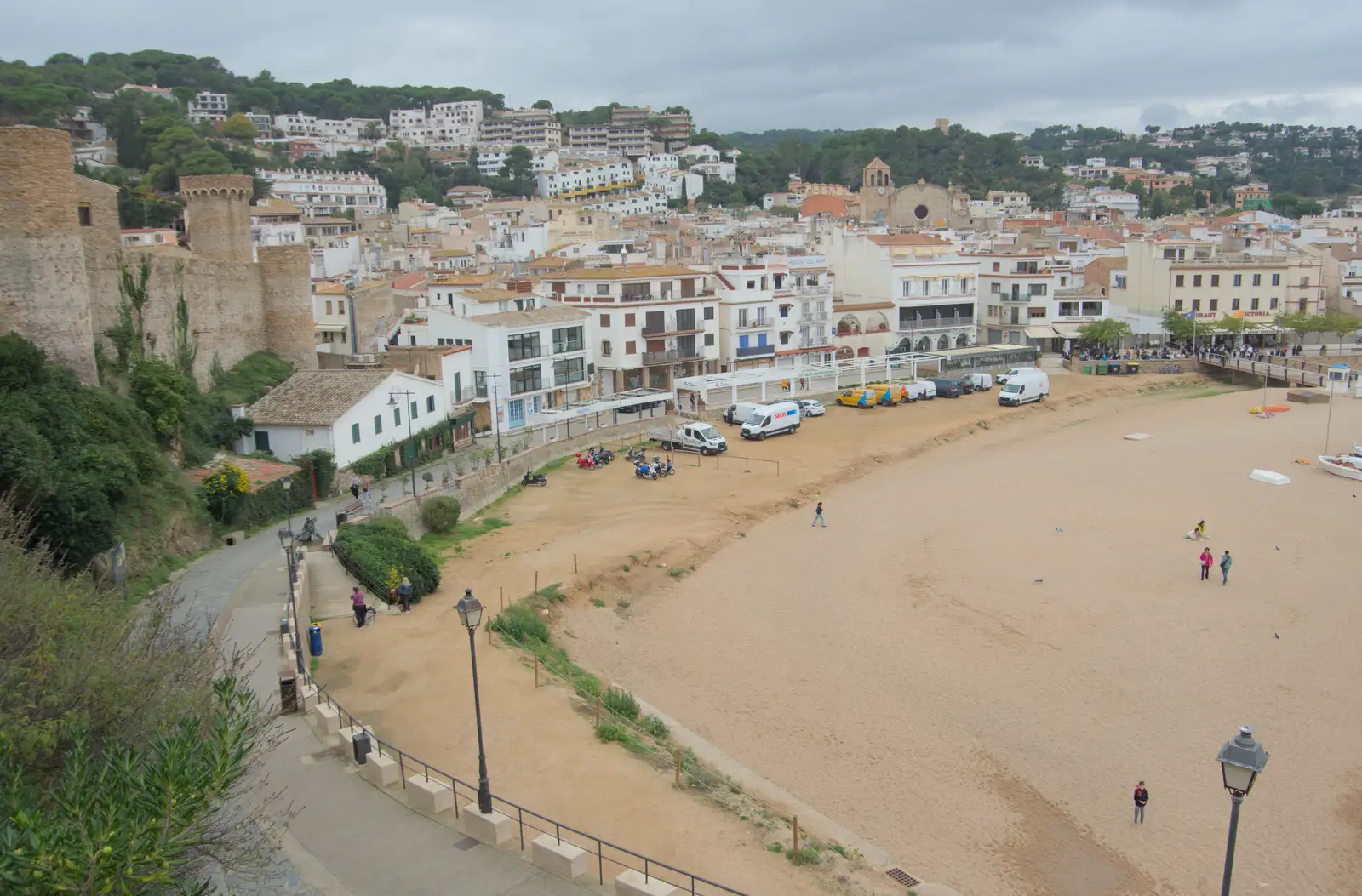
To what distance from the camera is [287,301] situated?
36.5 metres

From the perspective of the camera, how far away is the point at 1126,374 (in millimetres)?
54781

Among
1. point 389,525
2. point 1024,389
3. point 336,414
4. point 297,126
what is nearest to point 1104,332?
point 1024,389

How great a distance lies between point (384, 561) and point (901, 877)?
1338cm

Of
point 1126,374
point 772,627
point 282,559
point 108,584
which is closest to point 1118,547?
point 772,627

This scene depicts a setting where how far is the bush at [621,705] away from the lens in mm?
17156

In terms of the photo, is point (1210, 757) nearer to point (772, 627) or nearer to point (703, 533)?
point (772, 627)

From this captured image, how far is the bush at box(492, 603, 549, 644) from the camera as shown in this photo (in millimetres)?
20453

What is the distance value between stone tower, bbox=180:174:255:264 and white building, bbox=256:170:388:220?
68850 millimetres

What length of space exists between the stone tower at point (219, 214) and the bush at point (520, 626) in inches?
865

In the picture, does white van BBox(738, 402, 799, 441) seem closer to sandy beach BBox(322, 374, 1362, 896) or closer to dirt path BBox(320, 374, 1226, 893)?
dirt path BBox(320, 374, 1226, 893)

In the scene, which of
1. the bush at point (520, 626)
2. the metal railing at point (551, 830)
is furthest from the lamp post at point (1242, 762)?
the bush at point (520, 626)

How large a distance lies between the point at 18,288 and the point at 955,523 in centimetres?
2356

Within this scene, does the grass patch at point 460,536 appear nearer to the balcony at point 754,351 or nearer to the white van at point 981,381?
the balcony at point 754,351

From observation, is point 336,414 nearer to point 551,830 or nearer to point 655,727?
point 655,727
